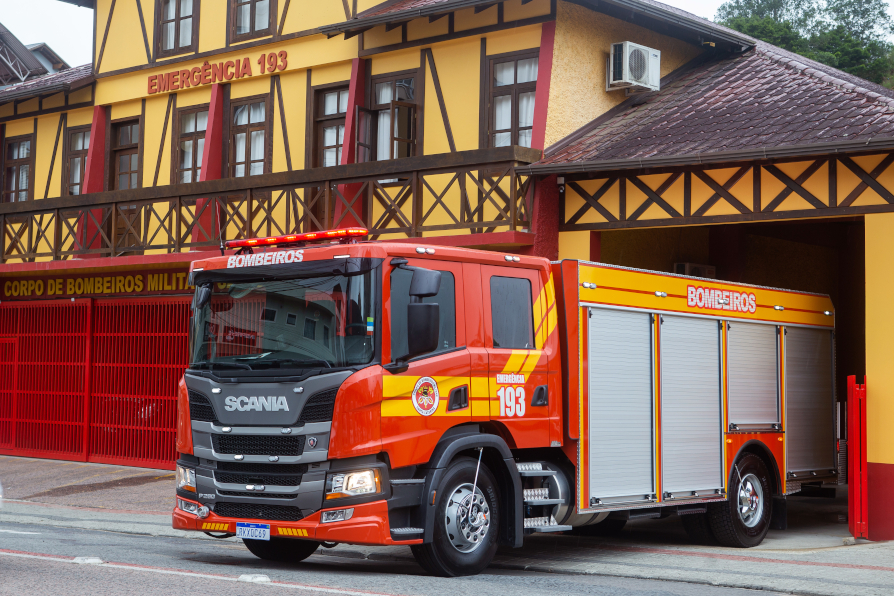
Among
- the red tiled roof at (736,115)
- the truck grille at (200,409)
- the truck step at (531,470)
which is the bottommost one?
the truck step at (531,470)

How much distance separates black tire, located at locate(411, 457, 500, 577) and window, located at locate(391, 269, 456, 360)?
39.3 inches

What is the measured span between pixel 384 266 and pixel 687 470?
4.02 meters

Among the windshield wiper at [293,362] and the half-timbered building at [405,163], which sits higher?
the half-timbered building at [405,163]

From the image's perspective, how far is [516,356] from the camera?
9.49m

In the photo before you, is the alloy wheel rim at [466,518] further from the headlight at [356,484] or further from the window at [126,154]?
the window at [126,154]

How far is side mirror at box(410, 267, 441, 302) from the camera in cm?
863

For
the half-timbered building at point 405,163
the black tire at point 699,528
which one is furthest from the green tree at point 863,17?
the black tire at point 699,528

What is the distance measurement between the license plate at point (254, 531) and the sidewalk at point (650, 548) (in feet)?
5.94

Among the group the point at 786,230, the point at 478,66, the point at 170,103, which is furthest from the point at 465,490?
Result: the point at 170,103

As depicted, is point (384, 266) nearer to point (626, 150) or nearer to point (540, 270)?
point (540, 270)

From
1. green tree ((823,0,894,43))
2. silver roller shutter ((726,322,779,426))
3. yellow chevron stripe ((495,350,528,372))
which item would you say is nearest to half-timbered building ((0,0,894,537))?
silver roller shutter ((726,322,779,426))

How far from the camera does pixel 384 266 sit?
864 cm

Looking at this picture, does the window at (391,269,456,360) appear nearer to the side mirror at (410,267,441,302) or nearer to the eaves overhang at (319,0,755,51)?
the side mirror at (410,267,441,302)

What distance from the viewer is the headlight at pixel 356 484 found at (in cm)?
845
